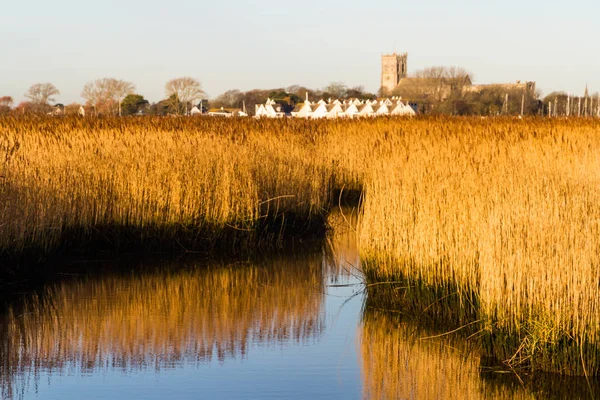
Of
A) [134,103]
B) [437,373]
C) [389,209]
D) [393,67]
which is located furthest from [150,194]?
[393,67]

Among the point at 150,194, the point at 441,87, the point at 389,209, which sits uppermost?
the point at 441,87

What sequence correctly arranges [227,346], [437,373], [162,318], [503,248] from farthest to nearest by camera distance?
[162,318], [227,346], [437,373], [503,248]

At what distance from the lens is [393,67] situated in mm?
160750

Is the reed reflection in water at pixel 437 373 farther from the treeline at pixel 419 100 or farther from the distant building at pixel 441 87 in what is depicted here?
the distant building at pixel 441 87

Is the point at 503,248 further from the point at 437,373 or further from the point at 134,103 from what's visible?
the point at 134,103

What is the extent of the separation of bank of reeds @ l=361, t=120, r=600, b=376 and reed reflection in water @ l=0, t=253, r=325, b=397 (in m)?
1.12

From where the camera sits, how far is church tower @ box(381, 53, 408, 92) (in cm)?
16075

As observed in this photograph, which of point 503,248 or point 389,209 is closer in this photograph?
point 503,248

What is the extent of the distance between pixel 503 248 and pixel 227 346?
2398 millimetres

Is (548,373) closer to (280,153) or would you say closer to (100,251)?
(100,251)

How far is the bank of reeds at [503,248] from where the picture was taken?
5941 millimetres

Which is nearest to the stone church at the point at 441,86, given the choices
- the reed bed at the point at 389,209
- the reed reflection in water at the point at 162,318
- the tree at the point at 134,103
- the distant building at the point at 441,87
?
the distant building at the point at 441,87

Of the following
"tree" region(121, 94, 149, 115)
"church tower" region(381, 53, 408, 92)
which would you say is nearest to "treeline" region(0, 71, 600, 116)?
"tree" region(121, 94, 149, 115)

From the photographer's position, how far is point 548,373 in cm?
604
